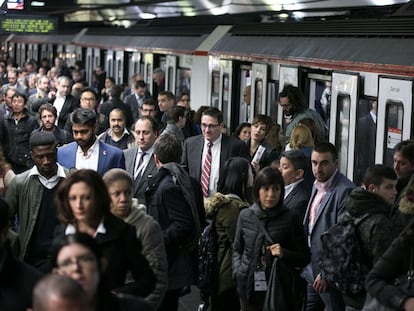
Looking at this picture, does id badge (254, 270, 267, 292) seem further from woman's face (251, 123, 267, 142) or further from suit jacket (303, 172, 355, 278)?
woman's face (251, 123, 267, 142)

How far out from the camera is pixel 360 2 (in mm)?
12438

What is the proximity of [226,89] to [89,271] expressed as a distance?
13.5m

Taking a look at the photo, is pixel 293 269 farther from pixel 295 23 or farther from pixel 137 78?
pixel 137 78

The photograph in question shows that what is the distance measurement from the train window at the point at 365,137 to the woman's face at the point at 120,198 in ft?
15.3

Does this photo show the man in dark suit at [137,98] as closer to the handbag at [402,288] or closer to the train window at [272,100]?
the train window at [272,100]

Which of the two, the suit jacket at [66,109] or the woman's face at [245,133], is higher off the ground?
the suit jacket at [66,109]

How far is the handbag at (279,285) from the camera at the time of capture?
686 cm

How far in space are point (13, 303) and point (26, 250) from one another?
1.90 meters

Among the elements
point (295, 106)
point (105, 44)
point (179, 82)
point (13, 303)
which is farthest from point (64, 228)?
point (105, 44)

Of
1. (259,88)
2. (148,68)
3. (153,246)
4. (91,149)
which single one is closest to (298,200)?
(91,149)

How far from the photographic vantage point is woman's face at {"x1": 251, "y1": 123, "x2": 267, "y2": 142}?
1026 centimetres

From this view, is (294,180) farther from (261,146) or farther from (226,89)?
(226,89)

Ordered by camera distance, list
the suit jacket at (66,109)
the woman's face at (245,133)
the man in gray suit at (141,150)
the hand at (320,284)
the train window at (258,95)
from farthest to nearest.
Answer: the train window at (258,95) < the suit jacket at (66,109) < the woman's face at (245,133) < the man in gray suit at (141,150) < the hand at (320,284)

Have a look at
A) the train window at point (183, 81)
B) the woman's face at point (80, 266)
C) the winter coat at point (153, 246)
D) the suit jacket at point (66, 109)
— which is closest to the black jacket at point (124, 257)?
the winter coat at point (153, 246)
